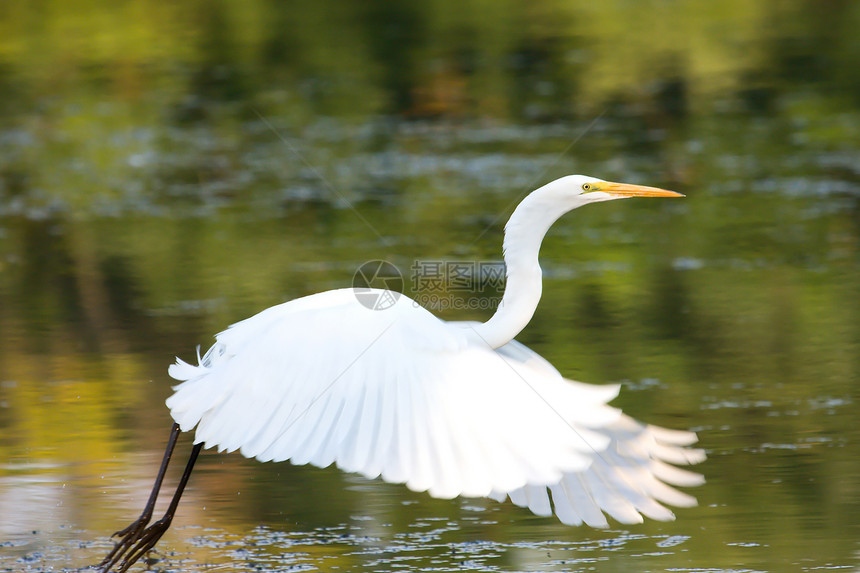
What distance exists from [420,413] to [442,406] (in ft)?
0.23

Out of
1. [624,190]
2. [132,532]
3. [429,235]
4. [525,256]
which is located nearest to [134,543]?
[132,532]

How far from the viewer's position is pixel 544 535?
14.7 ft

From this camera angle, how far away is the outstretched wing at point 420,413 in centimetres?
362

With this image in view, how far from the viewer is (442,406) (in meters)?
3.86

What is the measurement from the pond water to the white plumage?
0.32 meters

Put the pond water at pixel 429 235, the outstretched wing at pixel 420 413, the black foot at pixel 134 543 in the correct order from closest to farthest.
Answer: the outstretched wing at pixel 420 413, the black foot at pixel 134 543, the pond water at pixel 429 235

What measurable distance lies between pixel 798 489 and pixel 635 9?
49.8 feet

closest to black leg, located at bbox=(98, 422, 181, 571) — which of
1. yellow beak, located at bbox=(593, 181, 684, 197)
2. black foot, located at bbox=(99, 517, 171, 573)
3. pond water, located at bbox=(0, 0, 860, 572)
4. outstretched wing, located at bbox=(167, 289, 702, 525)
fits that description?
black foot, located at bbox=(99, 517, 171, 573)

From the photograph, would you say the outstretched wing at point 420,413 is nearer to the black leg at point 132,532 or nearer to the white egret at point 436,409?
the white egret at point 436,409

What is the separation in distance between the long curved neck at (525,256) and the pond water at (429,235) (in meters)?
0.76

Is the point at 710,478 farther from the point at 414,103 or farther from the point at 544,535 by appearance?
the point at 414,103

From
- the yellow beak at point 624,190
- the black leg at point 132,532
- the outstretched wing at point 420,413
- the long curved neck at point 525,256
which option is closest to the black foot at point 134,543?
the black leg at point 132,532

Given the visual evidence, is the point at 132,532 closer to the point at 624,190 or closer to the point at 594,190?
the point at 594,190

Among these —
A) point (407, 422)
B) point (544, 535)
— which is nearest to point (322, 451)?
point (407, 422)
